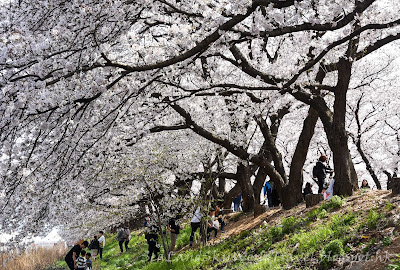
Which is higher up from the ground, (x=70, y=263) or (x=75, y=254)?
(x=75, y=254)

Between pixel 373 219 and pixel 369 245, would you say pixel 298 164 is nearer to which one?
pixel 373 219

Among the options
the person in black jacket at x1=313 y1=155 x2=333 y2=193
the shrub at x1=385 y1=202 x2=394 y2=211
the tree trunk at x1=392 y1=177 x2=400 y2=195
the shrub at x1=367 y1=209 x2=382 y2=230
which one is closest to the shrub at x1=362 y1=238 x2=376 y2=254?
the shrub at x1=367 y1=209 x2=382 y2=230

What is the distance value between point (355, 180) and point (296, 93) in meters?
2.68

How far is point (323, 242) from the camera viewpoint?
7.11m

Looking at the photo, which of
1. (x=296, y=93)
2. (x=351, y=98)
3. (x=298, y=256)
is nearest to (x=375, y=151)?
(x=351, y=98)

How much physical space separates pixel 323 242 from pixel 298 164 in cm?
505

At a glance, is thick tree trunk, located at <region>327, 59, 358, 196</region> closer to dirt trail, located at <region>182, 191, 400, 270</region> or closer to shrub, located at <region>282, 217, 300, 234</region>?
dirt trail, located at <region>182, 191, 400, 270</region>

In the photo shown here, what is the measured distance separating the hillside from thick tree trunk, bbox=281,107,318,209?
2.36ft

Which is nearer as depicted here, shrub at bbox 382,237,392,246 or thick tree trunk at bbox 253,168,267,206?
shrub at bbox 382,237,392,246

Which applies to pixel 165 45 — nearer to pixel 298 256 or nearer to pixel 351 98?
pixel 298 256

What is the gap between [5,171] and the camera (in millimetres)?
7230

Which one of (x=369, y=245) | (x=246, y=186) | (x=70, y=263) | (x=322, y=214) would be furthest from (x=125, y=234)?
(x=369, y=245)

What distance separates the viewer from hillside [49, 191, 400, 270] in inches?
236

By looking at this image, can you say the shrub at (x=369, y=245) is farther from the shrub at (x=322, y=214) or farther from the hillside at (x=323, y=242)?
the shrub at (x=322, y=214)
